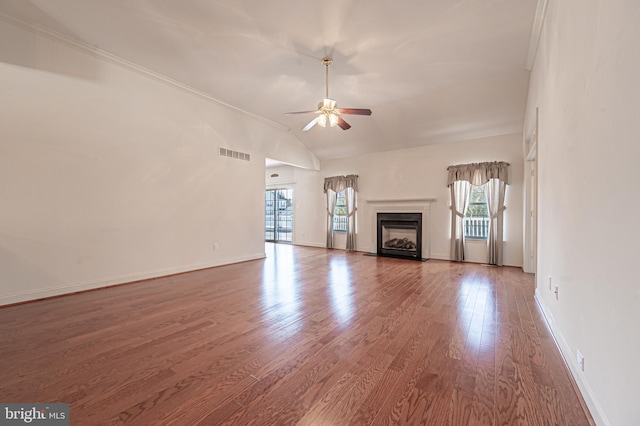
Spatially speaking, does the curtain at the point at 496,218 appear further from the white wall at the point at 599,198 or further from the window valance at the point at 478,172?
the white wall at the point at 599,198

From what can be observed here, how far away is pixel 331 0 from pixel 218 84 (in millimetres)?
2760

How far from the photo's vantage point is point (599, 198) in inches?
55.4

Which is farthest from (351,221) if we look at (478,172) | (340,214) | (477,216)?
(478,172)

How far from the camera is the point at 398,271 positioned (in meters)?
5.09

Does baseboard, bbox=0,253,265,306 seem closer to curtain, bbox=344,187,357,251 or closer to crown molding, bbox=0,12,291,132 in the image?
crown molding, bbox=0,12,291,132

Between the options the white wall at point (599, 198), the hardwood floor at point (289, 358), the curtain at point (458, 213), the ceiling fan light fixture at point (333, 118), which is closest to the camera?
the white wall at point (599, 198)

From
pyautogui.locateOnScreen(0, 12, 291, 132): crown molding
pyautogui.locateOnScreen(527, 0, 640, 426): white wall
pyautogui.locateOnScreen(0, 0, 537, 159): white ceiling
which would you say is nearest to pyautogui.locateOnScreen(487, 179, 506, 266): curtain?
pyautogui.locateOnScreen(0, 0, 537, 159): white ceiling

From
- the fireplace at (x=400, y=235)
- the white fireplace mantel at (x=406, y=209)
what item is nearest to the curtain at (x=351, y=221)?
the white fireplace mantel at (x=406, y=209)

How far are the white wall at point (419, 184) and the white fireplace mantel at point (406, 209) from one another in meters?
0.12

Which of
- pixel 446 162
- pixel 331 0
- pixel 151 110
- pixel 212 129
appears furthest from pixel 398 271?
pixel 151 110

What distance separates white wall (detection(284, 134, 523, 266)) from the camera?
564 cm

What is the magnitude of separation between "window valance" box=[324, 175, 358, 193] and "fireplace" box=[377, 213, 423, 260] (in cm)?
125

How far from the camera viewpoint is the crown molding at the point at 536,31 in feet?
9.36

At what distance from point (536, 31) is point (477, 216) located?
380 centimetres
